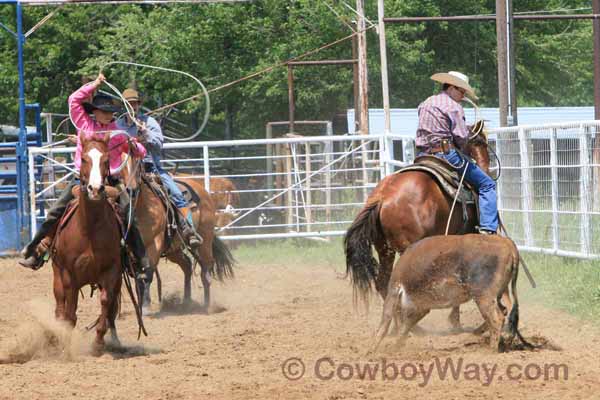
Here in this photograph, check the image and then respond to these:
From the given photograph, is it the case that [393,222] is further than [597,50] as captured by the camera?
No

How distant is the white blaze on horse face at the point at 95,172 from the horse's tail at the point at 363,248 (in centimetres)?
218

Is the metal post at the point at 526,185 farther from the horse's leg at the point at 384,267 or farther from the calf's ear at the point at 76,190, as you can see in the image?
the calf's ear at the point at 76,190

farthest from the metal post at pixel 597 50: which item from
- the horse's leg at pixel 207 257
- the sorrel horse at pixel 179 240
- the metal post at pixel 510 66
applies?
the horse's leg at pixel 207 257

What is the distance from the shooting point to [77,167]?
8.27 m

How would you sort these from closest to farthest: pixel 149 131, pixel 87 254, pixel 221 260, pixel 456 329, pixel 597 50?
pixel 87 254 < pixel 456 329 < pixel 149 131 < pixel 221 260 < pixel 597 50

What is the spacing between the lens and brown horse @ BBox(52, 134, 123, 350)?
7875 mm

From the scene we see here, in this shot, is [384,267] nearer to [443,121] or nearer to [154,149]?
[443,121]

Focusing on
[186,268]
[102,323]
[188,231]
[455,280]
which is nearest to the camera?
[455,280]

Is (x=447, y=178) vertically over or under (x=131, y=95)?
under

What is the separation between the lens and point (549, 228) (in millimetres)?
12305

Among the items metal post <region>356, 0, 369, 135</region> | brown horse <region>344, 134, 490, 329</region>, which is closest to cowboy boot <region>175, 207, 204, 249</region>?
brown horse <region>344, 134, 490, 329</region>

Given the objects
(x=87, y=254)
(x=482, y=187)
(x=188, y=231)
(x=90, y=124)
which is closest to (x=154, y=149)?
(x=188, y=231)

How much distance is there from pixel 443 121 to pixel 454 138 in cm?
18

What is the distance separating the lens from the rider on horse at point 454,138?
28.7 feet
